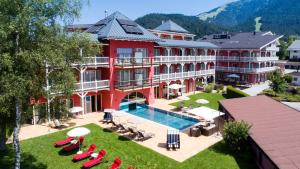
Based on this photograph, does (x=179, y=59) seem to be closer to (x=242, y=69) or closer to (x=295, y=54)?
(x=242, y=69)

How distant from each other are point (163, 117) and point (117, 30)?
1256 cm

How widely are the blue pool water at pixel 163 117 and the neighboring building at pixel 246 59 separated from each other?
27.8m

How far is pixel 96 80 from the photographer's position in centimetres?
3009

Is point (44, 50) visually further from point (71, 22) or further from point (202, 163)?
point (202, 163)

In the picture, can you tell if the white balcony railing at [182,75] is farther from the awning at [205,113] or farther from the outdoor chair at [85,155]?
the outdoor chair at [85,155]

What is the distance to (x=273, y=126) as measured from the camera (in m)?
17.7

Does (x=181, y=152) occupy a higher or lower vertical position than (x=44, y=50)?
lower

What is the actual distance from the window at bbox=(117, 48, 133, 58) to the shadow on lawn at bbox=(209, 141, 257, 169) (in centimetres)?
1671

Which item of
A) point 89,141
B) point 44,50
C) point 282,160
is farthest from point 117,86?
point 282,160

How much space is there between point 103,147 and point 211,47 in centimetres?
3470

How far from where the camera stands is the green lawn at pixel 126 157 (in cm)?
1650

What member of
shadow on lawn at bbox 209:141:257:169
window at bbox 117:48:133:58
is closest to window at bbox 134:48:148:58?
window at bbox 117:48:133:58

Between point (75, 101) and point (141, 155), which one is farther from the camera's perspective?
point (75, 101)

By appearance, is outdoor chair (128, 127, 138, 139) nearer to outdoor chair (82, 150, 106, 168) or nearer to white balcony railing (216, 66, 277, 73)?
outdoor chair (82, 150, 106, 168)
